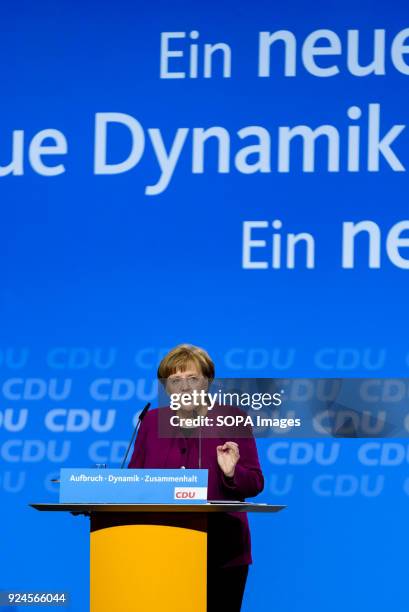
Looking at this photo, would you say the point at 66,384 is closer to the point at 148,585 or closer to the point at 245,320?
the point at 245,320

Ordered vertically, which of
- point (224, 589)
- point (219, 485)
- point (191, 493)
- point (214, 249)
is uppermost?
point (214, 249)

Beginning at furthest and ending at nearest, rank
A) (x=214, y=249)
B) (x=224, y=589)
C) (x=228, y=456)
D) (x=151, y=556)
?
(x=214, y=249), (x=224, y=589), (x=228, y=456), (x=151, y=556)

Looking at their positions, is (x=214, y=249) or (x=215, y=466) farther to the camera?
(x=214, y=249)

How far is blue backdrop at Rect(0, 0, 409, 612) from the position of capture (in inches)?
219

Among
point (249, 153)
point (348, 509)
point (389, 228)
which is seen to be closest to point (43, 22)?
point (249, 153)

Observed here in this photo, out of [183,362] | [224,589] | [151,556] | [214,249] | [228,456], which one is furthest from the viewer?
[214,249]

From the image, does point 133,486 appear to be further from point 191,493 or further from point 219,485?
point 219,485

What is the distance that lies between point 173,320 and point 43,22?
5.45 ft

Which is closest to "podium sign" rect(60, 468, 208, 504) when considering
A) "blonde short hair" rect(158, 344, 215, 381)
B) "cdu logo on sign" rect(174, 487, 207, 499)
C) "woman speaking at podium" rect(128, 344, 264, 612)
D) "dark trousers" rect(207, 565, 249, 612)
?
"cdu logo on sign" rect(174, 487, 207, 499)

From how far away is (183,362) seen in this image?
4812mm

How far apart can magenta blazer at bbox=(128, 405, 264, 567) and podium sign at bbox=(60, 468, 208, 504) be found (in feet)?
2.25

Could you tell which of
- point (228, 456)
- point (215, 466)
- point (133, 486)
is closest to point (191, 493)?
point (133, 486)

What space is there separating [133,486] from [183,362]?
1.05 m

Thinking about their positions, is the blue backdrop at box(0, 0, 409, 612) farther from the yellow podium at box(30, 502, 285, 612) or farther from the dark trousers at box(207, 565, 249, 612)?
the yellow podium at box(30, 502, 285, 612)
